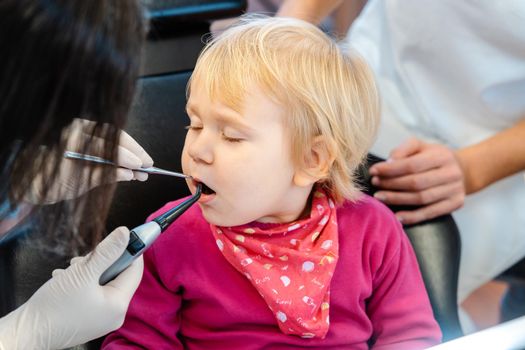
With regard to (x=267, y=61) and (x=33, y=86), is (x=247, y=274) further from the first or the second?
(x=33, y=86)

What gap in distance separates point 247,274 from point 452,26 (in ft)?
2.50

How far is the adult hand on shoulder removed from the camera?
1371mm

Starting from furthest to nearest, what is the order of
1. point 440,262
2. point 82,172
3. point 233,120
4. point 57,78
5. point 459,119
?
point 459,119, point 440,262, point 233,120, point 82,172, point 57,78

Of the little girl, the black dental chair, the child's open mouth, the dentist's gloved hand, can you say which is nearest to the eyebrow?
the little girl

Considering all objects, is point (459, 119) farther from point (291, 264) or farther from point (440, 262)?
point (291, 264)

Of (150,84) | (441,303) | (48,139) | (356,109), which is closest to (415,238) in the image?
(441,303)

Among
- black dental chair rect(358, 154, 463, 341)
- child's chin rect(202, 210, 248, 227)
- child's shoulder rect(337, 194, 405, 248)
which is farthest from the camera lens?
black dental chair rect(358, 154, 463, 341)

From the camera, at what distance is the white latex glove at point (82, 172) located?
0.84 metres

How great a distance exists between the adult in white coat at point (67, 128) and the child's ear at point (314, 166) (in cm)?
29

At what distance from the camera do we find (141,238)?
0.95 m

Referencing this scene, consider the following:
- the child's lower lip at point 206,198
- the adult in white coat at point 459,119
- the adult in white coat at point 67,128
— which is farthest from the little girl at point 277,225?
the adult in white coat at point 459,119

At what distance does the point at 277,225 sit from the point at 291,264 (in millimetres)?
70

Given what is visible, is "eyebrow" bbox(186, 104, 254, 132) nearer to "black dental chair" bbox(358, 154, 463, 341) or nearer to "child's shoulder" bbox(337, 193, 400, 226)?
"child's shoulder" bbox(337, 193, 400, 226)

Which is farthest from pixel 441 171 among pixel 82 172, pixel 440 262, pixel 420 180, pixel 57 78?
pixel 57 78
